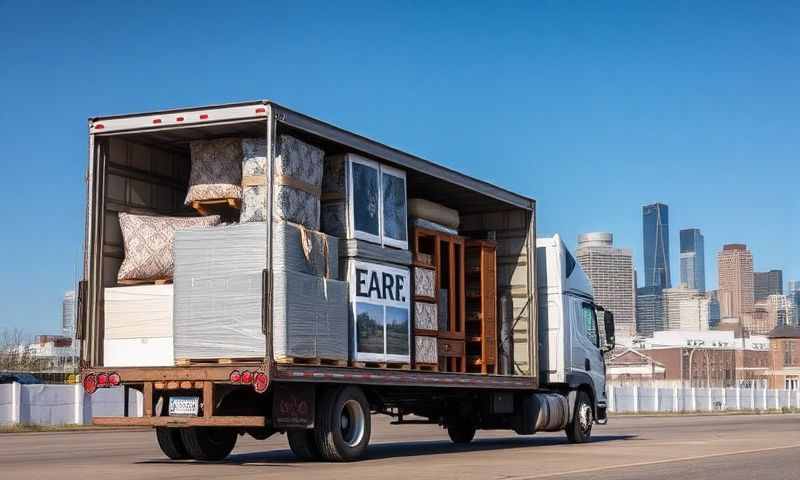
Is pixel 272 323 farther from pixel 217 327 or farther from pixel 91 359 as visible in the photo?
pixel 91 359

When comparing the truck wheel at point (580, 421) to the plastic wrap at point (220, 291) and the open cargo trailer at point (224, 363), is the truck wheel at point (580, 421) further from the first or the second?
the plastic wrap at point (220, 291)

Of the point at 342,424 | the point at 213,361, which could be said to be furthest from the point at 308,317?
the point at 342,424

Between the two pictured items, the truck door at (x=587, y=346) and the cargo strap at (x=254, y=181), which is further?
the truck door at (x=587, y=346)

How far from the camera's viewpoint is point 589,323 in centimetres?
2434

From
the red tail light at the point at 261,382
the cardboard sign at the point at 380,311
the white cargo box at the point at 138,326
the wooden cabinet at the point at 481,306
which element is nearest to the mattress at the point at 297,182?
the cardboard sign at the point at 380,311

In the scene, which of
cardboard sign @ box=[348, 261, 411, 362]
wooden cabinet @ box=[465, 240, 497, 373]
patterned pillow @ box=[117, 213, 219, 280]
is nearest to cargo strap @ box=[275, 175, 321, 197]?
cardboard sign @ box=[348, 261, 411, 362]

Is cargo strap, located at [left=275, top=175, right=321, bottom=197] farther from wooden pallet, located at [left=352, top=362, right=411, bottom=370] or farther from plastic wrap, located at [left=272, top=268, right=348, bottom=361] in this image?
wooden pallet, located at [left=352, top=362, right=411, bottom=370]

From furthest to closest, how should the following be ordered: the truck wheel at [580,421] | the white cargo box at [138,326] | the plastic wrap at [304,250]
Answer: the truck wheel at [580,421]
the white cargo box at [138,326]
the plastic wrap at [304,250]

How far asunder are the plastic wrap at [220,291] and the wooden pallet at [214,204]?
83cm

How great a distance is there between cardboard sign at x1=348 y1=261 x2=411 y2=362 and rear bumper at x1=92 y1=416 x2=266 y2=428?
6.41ft

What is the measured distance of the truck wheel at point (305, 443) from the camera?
51.6 ft

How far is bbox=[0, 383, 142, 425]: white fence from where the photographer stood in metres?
33.0

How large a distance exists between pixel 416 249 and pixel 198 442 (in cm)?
439

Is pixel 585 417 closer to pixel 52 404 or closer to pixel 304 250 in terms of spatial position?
pixel 304 250
